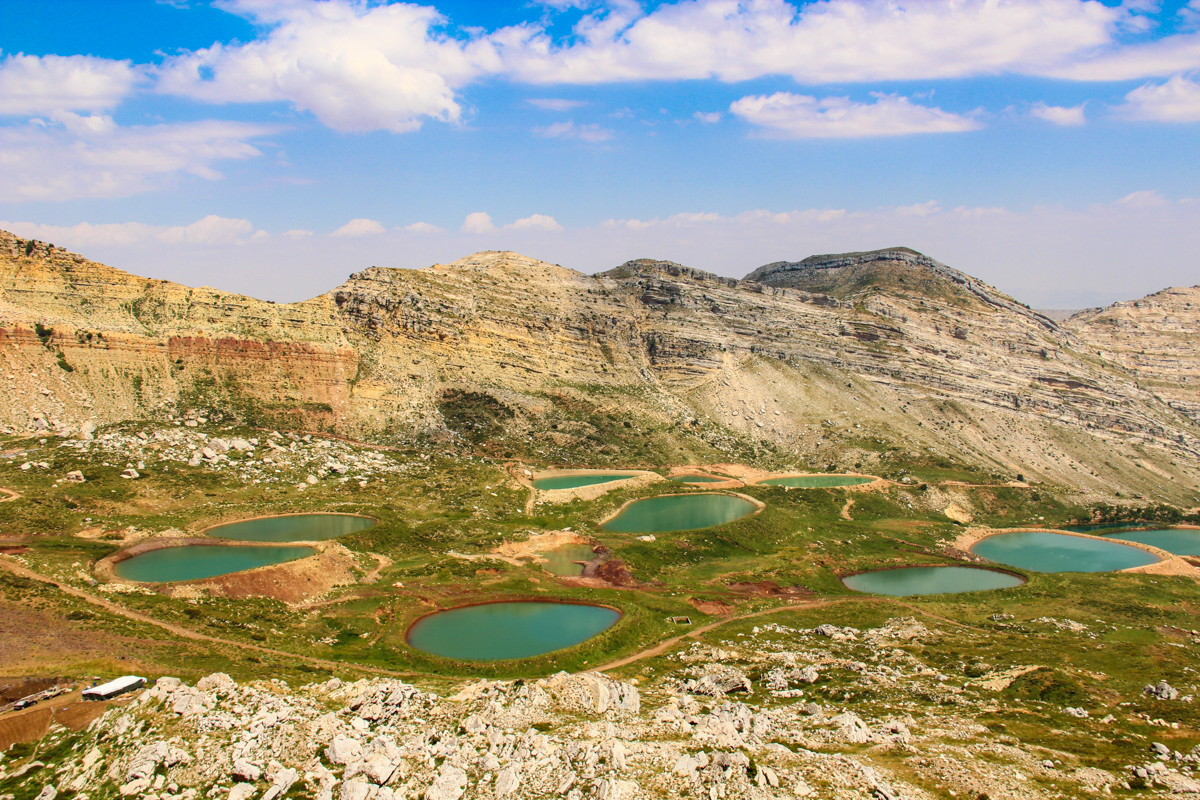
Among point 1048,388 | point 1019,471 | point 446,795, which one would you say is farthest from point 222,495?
point 1048,388

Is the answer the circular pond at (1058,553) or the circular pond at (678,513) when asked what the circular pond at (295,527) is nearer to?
the circular pond at (678,513)

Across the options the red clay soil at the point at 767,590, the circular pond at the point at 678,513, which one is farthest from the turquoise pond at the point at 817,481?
the red clay soil at the point at 767,590

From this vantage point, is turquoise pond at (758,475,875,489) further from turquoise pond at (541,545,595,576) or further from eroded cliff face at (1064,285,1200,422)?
eroded cliff face at (1064,285,1200,422)

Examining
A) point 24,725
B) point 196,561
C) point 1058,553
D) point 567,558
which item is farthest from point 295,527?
point 1058,553

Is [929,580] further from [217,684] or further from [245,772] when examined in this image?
[245,772]

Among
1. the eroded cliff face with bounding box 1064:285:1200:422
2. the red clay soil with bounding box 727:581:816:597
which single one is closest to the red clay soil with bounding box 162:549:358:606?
the red clay soil with bounding box 727:581:816:597
